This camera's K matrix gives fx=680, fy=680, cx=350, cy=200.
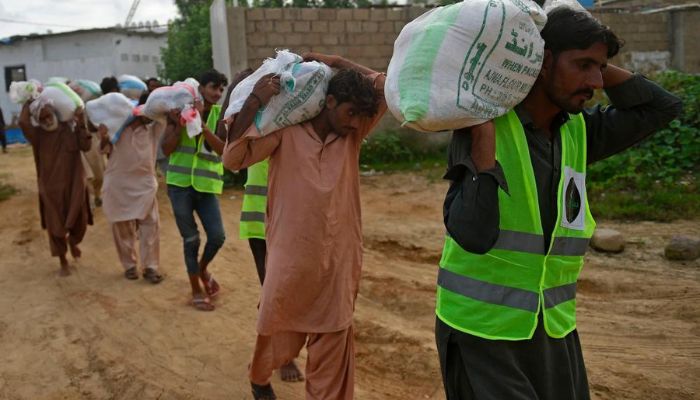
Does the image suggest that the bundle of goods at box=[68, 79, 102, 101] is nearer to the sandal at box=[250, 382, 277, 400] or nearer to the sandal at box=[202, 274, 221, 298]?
the sandal at box=[202, 274, 221, 298]

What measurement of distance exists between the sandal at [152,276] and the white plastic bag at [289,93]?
11.5ft

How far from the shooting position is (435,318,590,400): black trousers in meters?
1.94

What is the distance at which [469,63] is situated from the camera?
1837mm

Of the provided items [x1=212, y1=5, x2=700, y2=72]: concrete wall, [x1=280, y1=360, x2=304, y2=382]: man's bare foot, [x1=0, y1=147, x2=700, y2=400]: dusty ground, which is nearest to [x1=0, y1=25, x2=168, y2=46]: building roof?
[x1=212, y1=5, x2=700, y2=72]: concrete wall

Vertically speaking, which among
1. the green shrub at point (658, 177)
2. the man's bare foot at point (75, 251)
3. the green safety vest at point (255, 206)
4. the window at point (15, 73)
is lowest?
the man's bare foot at point (75, 251)

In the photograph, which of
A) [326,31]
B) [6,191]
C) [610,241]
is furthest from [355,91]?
[6,191]

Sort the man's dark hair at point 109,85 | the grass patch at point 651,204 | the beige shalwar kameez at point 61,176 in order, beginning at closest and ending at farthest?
the beige shalwar kameez at point 61,176 → the grass patch at point 651,204 → the man's dark hair at point 109,85

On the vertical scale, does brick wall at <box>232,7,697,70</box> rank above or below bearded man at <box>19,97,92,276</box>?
above

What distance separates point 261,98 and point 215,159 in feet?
7.94

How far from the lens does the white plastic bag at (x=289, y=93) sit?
10.1 feet

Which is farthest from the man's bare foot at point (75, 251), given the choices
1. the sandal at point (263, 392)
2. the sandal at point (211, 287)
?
the sandal at point (263, 392)

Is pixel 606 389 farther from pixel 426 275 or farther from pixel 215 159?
pixel 215 159

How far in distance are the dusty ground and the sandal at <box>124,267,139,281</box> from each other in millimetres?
157

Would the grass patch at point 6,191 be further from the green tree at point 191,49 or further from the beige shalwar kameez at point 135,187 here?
the green tree at point 191,49
